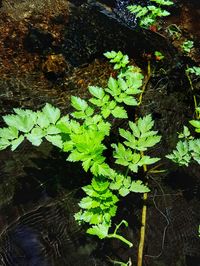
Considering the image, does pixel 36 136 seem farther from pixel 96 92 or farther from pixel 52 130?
pixel 96 92

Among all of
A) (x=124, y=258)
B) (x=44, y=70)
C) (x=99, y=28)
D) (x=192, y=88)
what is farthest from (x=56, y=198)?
(x=99, y=28)

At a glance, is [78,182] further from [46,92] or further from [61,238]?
[46,92]

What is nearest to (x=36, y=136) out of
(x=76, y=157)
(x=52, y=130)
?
(x=52, y=130)

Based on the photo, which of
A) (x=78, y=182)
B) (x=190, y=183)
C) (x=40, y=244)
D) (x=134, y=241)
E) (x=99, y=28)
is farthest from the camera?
(x=99, y=28)

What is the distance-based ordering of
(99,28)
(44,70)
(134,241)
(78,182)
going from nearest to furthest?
(134,241) < (78,182) < (44,70) < (99,28)

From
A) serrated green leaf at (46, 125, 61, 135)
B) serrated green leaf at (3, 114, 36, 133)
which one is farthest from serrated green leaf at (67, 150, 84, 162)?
serrated green leaf at (3, 114, 36, 133)

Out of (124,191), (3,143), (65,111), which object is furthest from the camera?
(65,111)

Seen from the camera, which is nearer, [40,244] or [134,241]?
[40,244]

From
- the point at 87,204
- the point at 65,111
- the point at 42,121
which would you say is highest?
the point at 42,121

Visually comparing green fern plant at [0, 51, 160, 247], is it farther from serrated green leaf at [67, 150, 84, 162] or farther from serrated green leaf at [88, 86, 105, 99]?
serrated green leaf at [88, 86, 105, 99]

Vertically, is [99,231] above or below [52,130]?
below
